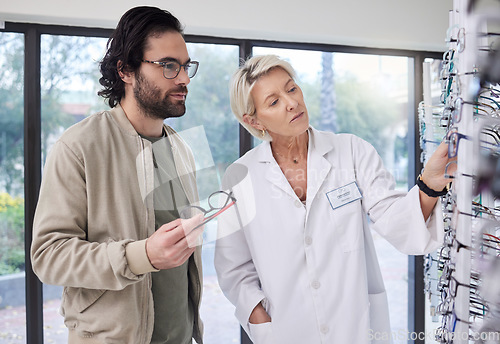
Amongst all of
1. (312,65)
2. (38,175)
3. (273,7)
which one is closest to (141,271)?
(38,175)

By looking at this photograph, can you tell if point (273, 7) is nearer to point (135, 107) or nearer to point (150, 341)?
point (135, 107)

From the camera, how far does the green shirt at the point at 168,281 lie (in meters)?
1.34

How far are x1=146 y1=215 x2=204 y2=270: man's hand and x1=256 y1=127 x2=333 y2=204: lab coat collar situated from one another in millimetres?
600

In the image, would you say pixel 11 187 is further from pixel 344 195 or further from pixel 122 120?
pixel 344 195

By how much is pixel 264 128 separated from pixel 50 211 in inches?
35.3

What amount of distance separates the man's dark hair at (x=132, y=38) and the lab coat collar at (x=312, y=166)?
0.60 meters

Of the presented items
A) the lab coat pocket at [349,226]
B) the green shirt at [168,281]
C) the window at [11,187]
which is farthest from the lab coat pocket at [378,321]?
the window at [11,187]

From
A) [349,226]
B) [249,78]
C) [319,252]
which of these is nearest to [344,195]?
[349,226]

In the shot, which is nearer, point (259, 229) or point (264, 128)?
point (259, 229)

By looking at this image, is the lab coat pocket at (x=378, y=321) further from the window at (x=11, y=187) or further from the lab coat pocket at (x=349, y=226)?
the window at (x=11, y=187)

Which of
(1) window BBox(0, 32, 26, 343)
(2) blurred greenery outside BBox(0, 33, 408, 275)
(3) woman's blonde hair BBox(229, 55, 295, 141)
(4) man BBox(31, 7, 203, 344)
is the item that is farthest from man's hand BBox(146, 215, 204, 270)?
(1) window BBox(0, 32, 26, 343)

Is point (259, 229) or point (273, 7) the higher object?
point (273, 7)

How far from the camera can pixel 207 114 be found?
107 inches

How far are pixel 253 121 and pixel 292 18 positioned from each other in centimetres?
105
